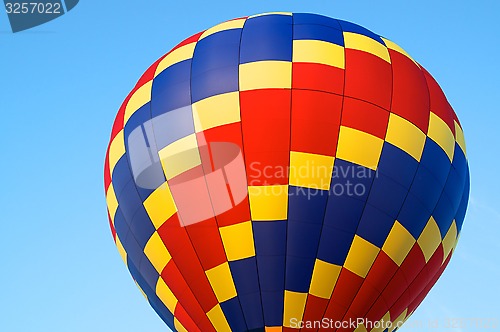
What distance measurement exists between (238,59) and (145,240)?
Result: 2.40 metres

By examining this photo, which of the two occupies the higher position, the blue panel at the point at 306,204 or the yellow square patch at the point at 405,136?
the yellow square patch at the point at 405,136

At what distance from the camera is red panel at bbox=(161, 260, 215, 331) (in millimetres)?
9430

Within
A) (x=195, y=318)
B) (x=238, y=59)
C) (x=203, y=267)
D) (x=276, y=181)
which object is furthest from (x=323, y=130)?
(x=195, y=318)

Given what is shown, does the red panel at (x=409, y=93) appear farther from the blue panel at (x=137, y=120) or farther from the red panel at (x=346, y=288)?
the blue panel at (x=137, y=120)

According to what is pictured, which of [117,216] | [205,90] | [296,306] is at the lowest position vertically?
[296,306]

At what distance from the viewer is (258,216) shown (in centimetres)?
902

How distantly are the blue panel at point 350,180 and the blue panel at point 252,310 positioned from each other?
142 centimetres

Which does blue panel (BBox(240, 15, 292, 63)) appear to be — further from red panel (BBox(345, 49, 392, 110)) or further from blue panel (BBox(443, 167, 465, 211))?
blue panel (BBox(443, 167, 465, 211))

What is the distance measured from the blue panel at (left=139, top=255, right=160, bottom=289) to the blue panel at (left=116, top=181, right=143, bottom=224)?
54 centimetres

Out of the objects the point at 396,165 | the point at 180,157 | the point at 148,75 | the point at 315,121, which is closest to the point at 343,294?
the point at 396,165

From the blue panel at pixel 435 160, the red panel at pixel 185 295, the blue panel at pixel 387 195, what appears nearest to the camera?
the blue panel at pixel 387 195

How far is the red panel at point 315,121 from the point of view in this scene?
30.0ft

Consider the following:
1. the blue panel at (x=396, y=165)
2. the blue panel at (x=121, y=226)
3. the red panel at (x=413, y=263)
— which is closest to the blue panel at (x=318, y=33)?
the blue panel at (x=396, y=165)

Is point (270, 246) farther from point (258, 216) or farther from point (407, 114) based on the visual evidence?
point (407, 114)
